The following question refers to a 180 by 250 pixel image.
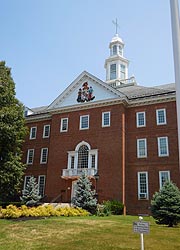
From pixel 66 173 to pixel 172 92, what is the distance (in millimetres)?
13519

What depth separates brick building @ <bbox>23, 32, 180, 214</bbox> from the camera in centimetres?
2752

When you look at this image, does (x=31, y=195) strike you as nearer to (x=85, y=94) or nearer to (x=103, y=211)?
(x=103, y=211)

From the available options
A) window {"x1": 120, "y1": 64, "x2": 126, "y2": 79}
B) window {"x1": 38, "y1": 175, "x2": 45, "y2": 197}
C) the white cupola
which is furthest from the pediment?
window {"x1": 120, "y1": 64, "x2": 126, "y2": 79}

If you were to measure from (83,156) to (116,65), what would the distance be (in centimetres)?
1809

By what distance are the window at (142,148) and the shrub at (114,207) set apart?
5.34 m

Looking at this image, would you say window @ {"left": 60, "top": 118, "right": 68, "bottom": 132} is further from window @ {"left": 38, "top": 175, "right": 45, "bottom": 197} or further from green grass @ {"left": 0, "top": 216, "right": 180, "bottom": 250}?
green grass @ {"left": 0, "top": 216, "right": 180, "bottom": 250}

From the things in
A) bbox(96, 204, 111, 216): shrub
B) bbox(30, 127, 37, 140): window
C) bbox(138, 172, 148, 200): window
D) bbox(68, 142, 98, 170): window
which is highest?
bbox(30, 127, 37, 140): window

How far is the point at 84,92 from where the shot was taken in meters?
32.4

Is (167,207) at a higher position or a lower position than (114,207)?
higher

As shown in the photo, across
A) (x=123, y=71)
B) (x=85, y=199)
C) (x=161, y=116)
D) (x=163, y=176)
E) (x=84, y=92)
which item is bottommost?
(x=85, y=199)

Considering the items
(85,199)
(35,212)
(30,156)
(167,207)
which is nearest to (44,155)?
(30,156)

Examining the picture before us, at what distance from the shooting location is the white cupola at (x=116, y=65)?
141 ft

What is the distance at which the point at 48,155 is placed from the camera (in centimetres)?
3294

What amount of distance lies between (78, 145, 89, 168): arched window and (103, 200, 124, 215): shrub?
5504 millimetres
